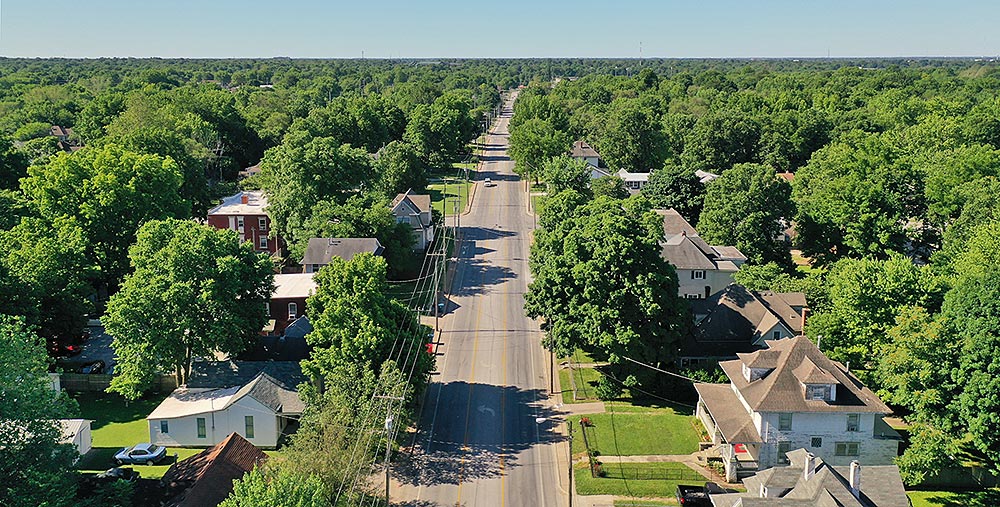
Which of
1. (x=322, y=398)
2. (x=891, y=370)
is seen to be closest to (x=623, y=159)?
(x=891, y=370)

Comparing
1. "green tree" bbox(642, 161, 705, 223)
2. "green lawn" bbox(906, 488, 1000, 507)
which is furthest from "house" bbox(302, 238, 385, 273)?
"green lawn" bbox(906, 488, 1000, 507)

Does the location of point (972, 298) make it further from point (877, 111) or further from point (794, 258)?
point (877, 111)

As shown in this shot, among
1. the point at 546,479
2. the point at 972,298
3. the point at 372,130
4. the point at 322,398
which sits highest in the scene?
the point at 372,130

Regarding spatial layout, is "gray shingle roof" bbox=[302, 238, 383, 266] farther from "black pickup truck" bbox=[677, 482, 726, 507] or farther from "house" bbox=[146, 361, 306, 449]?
"black pickup truck" bbox=[677, 482, 726, 507]

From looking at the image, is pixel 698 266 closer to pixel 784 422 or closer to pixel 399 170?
pixel 784 422

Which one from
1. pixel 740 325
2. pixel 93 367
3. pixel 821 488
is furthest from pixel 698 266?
pixel 93 367

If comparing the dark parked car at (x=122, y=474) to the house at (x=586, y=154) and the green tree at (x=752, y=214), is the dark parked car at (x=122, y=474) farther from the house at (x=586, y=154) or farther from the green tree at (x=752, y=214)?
the house at (x=586, y=154)
